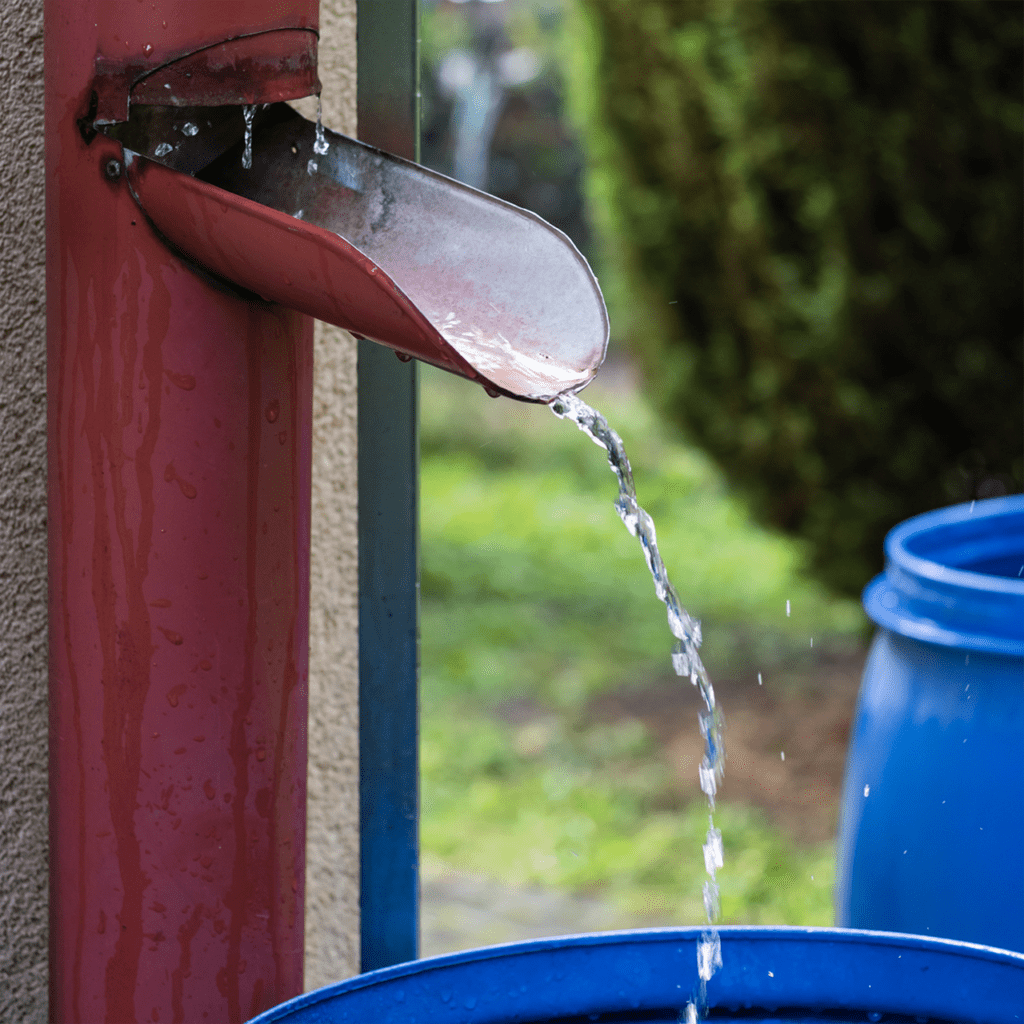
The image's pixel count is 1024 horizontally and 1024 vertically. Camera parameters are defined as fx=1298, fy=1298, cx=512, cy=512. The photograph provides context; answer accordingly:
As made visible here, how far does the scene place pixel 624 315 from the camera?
4.58 metres

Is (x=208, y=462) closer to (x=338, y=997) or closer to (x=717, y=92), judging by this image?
(x=338, y=997)

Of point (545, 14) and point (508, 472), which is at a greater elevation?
point (545, 14)

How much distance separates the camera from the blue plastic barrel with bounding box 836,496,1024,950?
140 centimetres

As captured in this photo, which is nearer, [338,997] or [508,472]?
[338,997]

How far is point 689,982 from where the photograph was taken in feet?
2.67

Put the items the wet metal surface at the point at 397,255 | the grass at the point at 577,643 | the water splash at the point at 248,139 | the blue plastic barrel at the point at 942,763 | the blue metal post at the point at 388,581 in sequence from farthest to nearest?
the grass at the point at 577,643
the blue plastic barrel at the point at 942,763
the blue metal post at the point at 388,581
the water splash at the point at 248,139
the wet metal surface at the point at 397,255

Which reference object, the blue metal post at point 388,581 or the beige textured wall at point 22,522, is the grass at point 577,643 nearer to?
the blue metal post at point 388,581

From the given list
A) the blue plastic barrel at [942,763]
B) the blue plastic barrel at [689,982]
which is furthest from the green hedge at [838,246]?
the blue plastic barrel at [689,982]

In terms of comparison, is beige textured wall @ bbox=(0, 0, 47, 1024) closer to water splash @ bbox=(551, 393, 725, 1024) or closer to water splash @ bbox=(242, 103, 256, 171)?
water splash @ bbox=(242, 103, 256, 171)

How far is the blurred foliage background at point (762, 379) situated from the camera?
10.4ft

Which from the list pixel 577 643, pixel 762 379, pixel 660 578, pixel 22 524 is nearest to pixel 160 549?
pixel 22 524

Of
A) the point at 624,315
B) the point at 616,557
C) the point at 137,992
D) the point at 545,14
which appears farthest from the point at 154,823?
the point at 545,14

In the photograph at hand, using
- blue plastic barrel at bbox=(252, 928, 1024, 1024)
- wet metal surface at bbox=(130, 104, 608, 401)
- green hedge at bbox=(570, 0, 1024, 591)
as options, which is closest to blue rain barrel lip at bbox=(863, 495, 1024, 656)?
blue plastic barrel at bbox=(252, 928, 1024, 1024)

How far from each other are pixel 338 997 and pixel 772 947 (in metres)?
0.27
